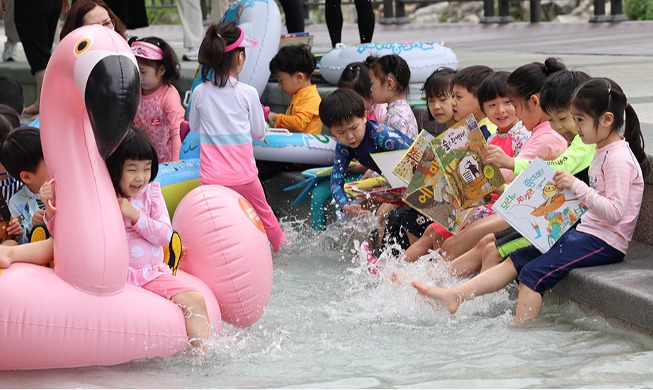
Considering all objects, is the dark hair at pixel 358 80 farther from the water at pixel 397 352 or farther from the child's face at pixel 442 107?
the water at pixel 397 352

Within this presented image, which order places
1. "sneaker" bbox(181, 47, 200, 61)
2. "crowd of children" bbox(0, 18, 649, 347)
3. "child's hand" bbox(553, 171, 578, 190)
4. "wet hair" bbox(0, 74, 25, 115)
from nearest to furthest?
"crowd of children" bbox(0, 18, 649, 347) → "child's hand" bbox(553, 171, 578, 190) → "wet hair" bbox(0, 74, 25, 115) → "sneaker" bbox(181, 47, 200, 61)

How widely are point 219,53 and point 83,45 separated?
2.08m

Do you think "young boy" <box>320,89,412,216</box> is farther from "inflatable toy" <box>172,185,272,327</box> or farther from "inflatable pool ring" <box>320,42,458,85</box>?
"inflatable pool ring" <box>320,42,458,85</box>

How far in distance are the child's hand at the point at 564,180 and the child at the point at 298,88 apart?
2717mm

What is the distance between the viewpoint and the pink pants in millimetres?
5707

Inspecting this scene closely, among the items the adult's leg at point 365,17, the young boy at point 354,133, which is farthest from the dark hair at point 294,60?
the adult's leg at point 365,17

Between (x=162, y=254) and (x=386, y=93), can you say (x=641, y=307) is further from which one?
(x=386, y=93)

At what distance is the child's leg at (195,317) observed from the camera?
390cm

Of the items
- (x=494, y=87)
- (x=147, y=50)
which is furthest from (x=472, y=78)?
(x=147, y=50)

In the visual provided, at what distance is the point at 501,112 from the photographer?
4.98m

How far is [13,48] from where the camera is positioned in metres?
11.1

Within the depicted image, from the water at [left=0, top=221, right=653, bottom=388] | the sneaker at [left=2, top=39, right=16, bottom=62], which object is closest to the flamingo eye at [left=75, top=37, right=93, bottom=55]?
the water at [left=0, top=221, right=653, bottom=388]

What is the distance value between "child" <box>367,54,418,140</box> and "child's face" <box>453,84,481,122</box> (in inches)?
20.1

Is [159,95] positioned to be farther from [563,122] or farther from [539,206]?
[539,206]
